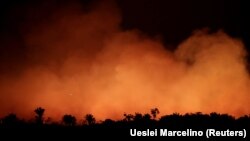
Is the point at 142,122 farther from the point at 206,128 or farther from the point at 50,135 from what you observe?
the point at 50,135

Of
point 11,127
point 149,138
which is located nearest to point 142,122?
point 149,138

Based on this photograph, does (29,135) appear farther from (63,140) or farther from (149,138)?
(149,138)

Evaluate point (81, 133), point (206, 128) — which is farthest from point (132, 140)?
point (206, 128)

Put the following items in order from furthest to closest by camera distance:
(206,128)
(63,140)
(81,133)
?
→ (206,128) < (81,133) < (63,140)

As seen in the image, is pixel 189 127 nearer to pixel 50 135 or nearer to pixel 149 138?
pixel 149 138

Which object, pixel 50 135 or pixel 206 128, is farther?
pixel 206 128

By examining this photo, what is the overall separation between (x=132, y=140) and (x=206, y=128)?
263 inches

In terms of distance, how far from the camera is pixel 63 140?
22.2 metres

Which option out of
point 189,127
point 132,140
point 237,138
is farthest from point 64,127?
point 237,138

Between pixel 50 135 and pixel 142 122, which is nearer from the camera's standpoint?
pixel 50 135

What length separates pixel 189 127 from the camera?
27312mm

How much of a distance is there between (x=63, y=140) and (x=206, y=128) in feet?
32.5

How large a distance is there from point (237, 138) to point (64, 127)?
10316 millimetres

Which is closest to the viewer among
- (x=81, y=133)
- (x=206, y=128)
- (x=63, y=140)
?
(x=63, y=140)
